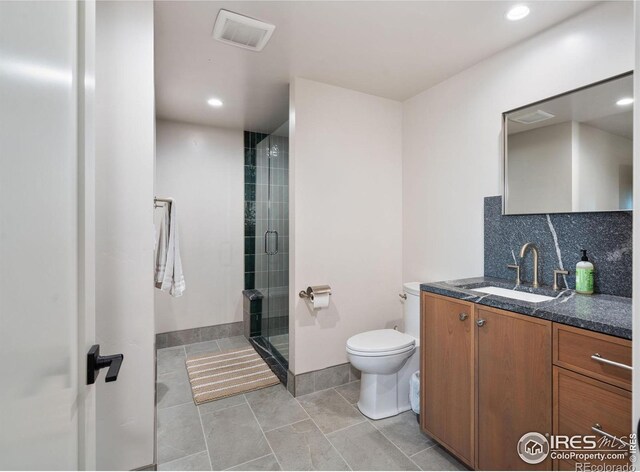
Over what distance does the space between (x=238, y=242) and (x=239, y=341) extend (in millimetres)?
1140

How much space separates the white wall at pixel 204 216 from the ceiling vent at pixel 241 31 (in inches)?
69.5

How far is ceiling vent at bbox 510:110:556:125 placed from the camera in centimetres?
179

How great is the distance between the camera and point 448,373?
1.67m

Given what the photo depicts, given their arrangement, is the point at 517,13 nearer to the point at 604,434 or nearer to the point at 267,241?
the point at 604,434

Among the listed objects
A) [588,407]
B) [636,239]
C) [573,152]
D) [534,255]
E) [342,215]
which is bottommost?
[588,407]

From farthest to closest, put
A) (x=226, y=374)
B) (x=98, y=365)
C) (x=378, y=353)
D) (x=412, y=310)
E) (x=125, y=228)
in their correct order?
1. (x=226, y=374)
2. (x=412, y=310)
3. (x=378, y=353)
4. (x=125, y=228)
5. (x=98, y=365)

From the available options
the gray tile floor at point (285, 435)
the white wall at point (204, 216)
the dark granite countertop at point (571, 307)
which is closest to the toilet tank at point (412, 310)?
the dark granite countertop at point (571, 307)

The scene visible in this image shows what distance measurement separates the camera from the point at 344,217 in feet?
8.39

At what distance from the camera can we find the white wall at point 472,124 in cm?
156

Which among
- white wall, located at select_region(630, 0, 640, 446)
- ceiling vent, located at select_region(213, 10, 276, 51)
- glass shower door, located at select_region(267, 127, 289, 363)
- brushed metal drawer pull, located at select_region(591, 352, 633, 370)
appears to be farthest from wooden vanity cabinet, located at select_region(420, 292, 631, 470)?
ceiling vent, located at select_region(213, 10, 276, 51)

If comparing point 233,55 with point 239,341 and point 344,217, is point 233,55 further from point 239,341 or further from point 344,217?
point 239,341

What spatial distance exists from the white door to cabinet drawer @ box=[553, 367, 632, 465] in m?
1.55

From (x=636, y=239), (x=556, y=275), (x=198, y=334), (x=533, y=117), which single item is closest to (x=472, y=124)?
(x=533, y=117)

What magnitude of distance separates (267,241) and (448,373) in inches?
89.8
